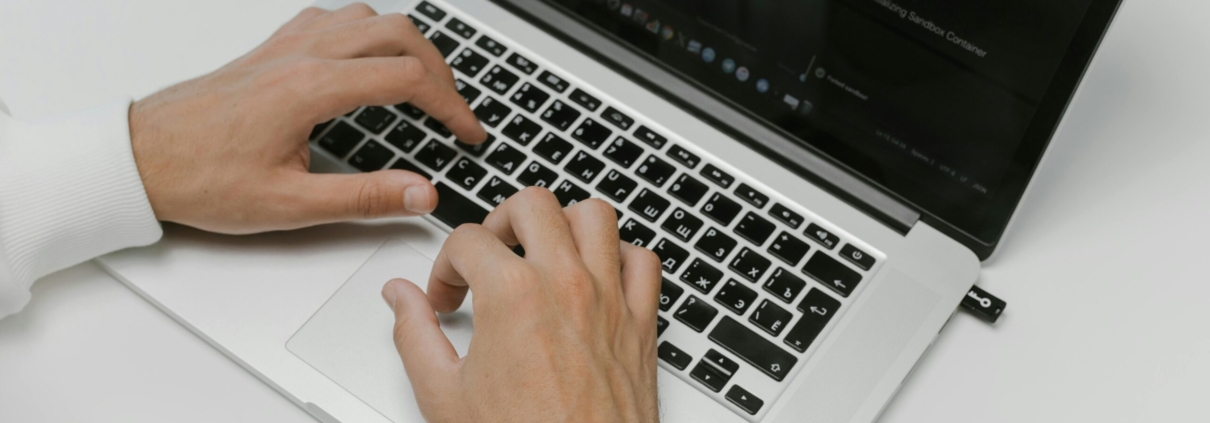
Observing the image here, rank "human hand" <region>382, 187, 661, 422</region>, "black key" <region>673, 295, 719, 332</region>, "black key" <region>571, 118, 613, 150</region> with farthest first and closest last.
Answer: "black key" <region>571, 118, 613, 150</region> → "black key" <region>673, 295, 719, 332</region> → "human hand" <region>382, 187, 661, 422</region>

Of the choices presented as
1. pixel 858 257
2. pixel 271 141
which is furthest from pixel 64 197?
pixel 858 257

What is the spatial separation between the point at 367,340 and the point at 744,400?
28 centimetres

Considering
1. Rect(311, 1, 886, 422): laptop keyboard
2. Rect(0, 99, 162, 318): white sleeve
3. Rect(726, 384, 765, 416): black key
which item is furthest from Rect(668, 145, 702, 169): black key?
A: Rect(0, 99, 162, 318): white sleeve

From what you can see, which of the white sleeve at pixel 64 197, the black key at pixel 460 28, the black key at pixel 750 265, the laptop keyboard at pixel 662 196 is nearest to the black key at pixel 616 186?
the laptop keyboard at pixel 662 196

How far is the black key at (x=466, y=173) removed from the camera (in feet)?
2.82

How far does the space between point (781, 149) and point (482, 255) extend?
30 cm

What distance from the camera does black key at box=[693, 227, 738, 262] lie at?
0.81m

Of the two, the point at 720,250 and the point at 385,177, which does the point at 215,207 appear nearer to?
the point at 385,177

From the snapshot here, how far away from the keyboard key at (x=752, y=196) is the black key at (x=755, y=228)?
0.04 feet

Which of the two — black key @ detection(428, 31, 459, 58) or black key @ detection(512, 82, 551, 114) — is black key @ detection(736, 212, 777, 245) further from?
black key @ detection(428, 31, 459, 58)

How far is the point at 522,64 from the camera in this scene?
3.07 feet

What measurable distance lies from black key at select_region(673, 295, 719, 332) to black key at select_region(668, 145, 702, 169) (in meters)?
0.13

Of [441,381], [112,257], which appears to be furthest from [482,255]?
[112,257]

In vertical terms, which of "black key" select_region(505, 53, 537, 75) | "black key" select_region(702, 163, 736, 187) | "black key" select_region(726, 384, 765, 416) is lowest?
"black key" select_region(726, 384, 765, 416)
